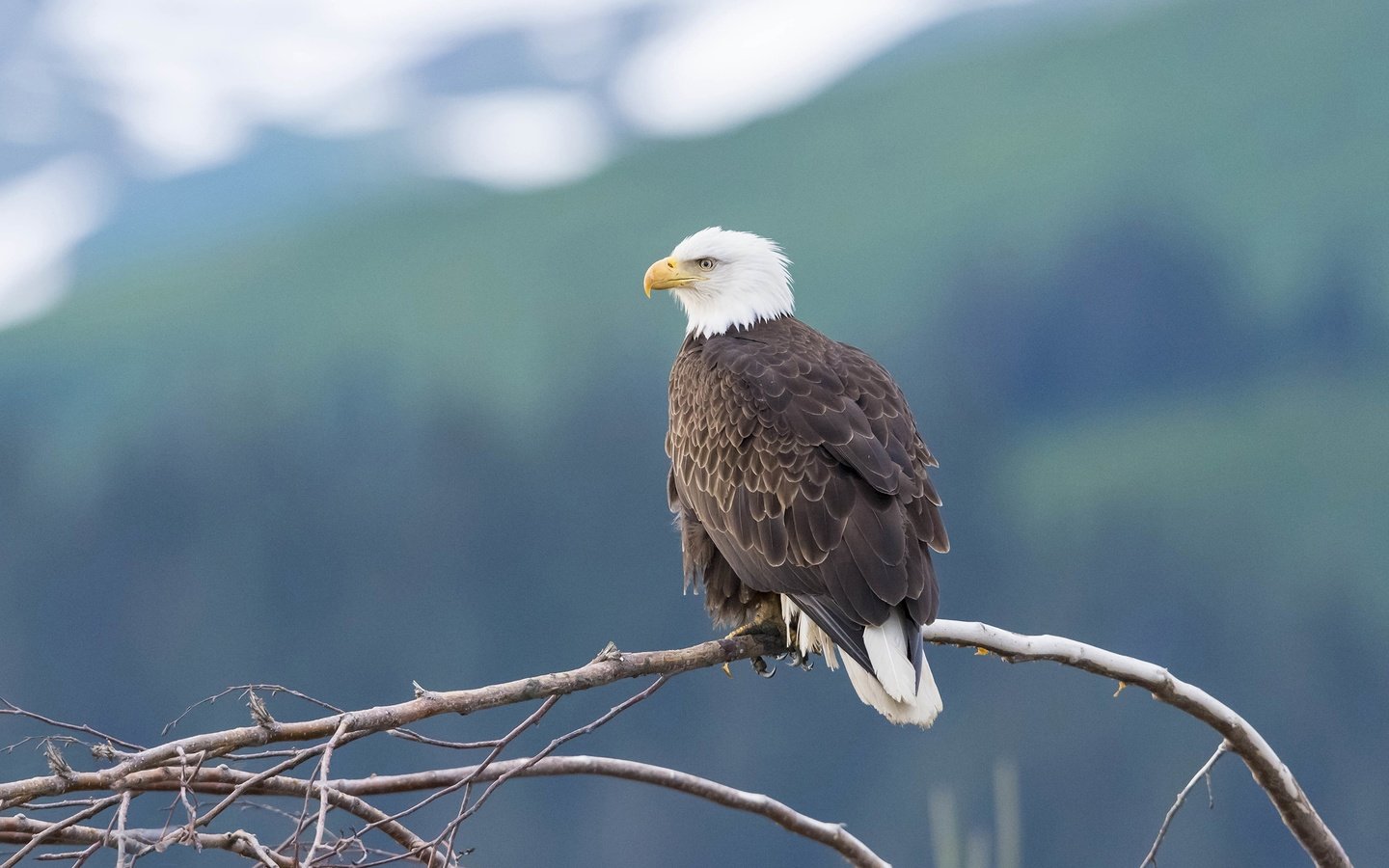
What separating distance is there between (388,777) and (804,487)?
4.83 feet

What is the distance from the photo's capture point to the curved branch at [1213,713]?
10.0ft

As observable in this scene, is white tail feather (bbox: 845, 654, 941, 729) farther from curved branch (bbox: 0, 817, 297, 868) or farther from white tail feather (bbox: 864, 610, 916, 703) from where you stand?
curved branch (bbox: 0, 817, 297, 868)

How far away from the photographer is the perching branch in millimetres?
2080

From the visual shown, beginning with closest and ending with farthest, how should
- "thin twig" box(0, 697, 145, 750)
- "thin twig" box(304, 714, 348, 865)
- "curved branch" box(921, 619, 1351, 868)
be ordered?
"thin twig" box(304, 714, 348, 865) < "thin twig" box(0, 697, 145, 750) < "curved branch" box(921, 619, 1351, 868)

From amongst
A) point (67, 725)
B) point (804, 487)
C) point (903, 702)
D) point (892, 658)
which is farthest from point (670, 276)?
point (67, 725)

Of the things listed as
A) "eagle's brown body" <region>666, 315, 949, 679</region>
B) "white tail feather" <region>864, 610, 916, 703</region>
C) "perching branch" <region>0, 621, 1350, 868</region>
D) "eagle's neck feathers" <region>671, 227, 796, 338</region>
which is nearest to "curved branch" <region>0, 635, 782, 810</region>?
"perching branch" <region>0, 621, 1350, 868</region>

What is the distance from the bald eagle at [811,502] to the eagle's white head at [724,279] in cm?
25

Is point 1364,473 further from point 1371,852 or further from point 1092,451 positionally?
point 1371,852

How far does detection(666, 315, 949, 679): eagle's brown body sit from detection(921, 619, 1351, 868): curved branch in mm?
389

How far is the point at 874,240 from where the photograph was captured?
35875 mm

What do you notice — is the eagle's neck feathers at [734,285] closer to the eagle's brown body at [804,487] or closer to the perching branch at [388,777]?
the eagle's brown body at [804,487]

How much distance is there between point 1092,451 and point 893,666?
2821cm

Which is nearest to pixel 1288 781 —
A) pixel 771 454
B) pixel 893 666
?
pixel 893 666

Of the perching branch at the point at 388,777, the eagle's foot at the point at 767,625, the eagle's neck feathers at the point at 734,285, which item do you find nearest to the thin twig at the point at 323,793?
the perching branch at the point at 388,777
